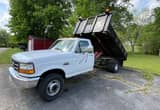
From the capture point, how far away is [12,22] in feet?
66.7

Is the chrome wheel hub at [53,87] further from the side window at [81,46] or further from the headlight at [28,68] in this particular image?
the side window at [81,46]

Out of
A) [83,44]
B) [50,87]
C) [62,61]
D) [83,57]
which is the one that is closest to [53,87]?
[50,87]

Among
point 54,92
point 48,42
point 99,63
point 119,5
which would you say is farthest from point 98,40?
point 119,5

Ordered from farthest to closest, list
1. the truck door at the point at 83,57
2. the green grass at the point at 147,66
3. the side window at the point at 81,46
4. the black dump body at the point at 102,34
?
the green grass at the point at 147,66 < the black dump body at the point at 102,34 < the side window at the point at 81,46 < the truck door at the point at 83,57

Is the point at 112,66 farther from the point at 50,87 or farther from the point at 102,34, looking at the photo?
the point at 50,87

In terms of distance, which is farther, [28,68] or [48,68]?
[48,68]

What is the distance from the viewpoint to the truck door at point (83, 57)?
5180mm

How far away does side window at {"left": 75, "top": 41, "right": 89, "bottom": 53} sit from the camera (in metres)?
5.28

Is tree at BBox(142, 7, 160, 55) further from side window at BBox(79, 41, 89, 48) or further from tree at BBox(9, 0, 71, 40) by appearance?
side window at BBox(79, 41, 89, 48)

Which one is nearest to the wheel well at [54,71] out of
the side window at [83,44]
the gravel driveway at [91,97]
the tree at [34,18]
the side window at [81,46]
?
the gravel driveway at [91,97]

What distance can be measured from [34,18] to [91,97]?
16883 mm

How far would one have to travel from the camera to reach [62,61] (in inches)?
179

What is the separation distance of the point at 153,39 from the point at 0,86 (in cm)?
2981

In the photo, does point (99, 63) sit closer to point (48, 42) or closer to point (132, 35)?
point (48, 42)
